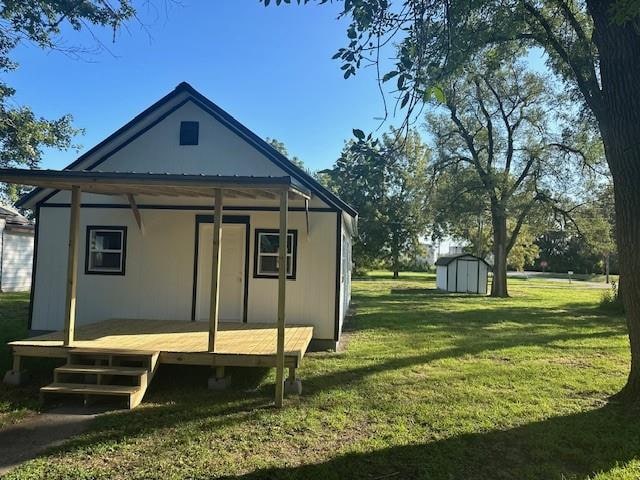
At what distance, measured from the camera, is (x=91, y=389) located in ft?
18.4

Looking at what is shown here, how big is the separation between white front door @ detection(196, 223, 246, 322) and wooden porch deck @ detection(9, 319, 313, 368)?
2.76 feet

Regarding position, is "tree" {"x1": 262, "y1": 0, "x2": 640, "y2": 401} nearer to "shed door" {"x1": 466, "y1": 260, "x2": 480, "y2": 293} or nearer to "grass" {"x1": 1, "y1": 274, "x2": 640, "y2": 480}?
"grass" {"x1": 1, "y1": 274, "x2": 640, "y2": 480}

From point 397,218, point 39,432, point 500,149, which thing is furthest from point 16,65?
point 397,218

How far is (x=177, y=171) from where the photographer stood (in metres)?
9.30

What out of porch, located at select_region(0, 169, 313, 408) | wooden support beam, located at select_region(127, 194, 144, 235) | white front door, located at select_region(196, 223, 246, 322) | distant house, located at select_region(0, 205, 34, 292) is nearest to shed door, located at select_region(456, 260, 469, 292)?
white front door, located at select_region(196, 223, 246, 322)

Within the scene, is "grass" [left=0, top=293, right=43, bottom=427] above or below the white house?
below

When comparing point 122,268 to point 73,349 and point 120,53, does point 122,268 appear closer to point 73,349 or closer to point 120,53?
point 73,349

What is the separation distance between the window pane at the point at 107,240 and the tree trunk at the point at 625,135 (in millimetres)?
8697

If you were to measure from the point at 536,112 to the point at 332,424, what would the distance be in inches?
835

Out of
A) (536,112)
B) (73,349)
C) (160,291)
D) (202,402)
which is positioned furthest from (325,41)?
(536,112)

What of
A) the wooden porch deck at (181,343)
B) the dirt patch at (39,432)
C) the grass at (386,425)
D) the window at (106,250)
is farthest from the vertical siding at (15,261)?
the dirt patch at (39,432)

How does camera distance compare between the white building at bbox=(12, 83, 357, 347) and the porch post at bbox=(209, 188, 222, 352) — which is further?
the white building at bbox=(12, 83, 357, 347)

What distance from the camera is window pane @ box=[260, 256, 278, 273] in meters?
9.24

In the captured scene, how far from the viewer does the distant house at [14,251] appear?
18.3 metres
